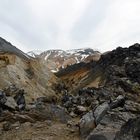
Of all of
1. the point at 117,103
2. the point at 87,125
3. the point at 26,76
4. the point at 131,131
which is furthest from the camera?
the point at 26,76

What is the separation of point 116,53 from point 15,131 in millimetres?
59714

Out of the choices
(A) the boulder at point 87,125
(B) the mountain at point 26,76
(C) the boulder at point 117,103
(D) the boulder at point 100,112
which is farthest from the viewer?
(B) the mountain at point 26,76

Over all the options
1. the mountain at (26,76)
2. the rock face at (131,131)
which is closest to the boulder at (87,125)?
the rock face at (131,131)

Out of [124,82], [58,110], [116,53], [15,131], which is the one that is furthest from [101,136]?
[116,53]

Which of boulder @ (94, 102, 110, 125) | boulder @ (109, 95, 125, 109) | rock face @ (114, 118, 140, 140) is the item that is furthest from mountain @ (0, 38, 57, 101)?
rock face @ (114, 118, 140, 140)

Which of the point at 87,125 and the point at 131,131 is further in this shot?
the point at 87,125

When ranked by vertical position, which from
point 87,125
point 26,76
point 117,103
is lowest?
point 87,125

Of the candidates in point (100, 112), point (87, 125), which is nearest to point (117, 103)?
point (100, 112)

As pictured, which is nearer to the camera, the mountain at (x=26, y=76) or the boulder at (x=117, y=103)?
the boulder at (x=117, y=103)

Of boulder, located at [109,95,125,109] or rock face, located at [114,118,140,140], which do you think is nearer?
rock face, located at [114,118,140,140]

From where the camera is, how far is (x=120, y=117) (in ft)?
75.8

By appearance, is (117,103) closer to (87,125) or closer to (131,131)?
(87,125)

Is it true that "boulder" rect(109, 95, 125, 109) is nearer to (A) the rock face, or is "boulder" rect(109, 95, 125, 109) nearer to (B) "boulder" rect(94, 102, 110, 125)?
(B) "boulder" rect(94, 102, 110, 125)

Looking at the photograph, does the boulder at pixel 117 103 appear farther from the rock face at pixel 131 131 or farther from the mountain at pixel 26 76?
the mountain at pixel 26 76
